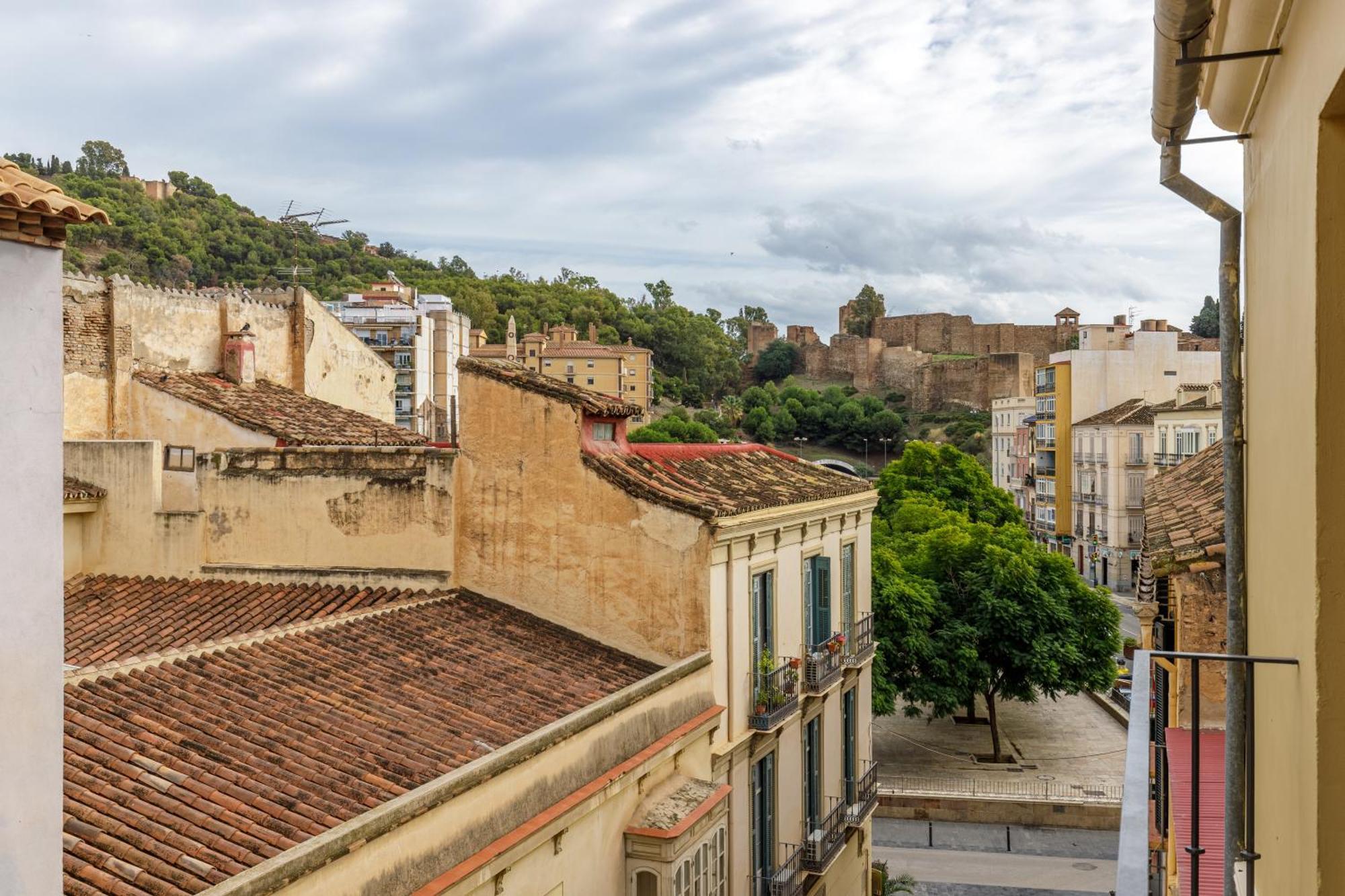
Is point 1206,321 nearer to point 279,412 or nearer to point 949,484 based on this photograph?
point 949,484

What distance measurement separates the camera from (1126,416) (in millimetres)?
57562

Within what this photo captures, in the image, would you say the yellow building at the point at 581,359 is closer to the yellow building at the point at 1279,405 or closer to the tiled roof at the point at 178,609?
the tiled roof at the point at 178,609

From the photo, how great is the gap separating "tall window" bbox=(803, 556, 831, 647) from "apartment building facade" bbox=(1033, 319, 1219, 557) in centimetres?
4810

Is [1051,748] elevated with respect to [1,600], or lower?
lower

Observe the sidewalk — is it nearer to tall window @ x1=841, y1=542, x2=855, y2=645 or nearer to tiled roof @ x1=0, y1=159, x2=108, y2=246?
tall window @ x1=841, y1=542, x2=855, y2=645

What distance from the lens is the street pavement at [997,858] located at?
23.7 metres

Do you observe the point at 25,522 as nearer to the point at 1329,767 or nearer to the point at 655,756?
the point at 1329,767

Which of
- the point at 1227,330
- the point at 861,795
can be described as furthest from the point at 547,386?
the point at 1227,330

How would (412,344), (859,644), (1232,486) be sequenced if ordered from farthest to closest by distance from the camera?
(412,344) < (859,644) < (1232,486)

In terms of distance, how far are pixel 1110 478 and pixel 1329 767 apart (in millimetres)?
58716

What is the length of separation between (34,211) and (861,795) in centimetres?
1599

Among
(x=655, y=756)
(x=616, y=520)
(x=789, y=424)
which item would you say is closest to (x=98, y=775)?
(x=655, y=756)

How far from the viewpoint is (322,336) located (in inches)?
1020

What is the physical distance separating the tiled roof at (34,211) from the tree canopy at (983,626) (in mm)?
25886
